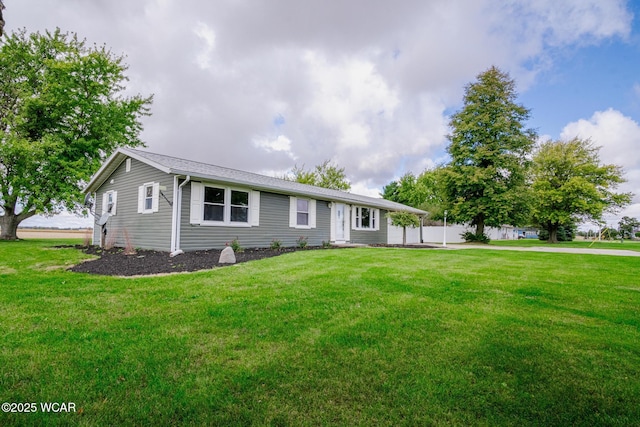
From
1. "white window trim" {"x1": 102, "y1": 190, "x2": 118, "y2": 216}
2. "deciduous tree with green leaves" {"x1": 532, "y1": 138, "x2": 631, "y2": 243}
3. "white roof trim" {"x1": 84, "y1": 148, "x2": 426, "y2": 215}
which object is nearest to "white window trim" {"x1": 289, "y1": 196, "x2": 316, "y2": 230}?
"white roof trim" {"x1": 84, "y1": 148, "x2": 426, "y2": 215}

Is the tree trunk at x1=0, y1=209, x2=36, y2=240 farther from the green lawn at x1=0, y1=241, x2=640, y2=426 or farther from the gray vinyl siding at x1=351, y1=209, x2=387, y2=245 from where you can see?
the gray vinyl siding at x1=351, y1=209, x2=387, y2=245

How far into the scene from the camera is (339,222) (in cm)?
1588

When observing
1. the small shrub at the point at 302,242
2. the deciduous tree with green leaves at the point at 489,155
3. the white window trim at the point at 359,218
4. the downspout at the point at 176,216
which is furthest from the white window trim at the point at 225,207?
the deciduous tree with green leaves at the point at 489,155

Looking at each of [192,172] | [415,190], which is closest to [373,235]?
[192,172]

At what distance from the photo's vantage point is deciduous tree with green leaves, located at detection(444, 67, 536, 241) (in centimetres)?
2122

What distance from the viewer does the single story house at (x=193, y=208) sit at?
9977mm

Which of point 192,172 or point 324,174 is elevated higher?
point 324,174

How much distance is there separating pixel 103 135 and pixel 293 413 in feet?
73.6

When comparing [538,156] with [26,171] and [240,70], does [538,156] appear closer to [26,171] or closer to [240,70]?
[240,70]

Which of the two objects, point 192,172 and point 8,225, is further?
point 8,225

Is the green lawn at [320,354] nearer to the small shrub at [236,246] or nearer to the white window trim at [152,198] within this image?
the small shrub at [236,246]

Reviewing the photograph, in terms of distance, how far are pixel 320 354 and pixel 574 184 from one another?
28.9 meters

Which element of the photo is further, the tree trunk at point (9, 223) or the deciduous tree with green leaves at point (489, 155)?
the deciduous tree with green leaves at point (489, 155)

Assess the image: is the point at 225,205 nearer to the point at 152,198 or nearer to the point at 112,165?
the point at 152,198
